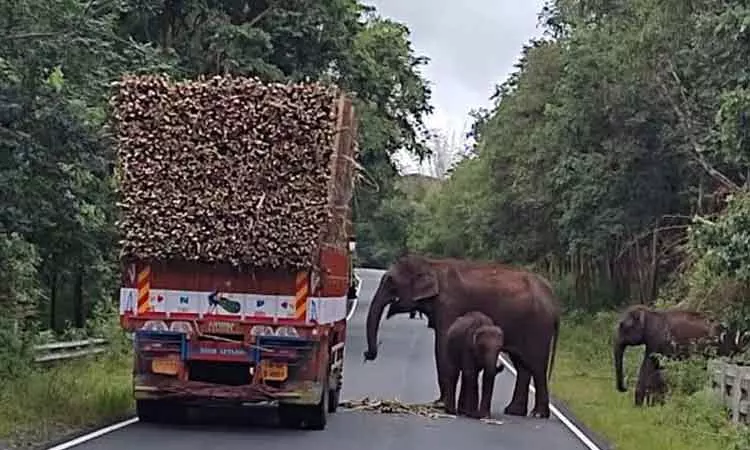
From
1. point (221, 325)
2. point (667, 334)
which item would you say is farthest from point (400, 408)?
point (667, 334)

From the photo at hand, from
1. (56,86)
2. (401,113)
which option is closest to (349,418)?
(56,86)

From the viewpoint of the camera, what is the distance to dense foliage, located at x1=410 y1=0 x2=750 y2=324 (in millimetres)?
25234

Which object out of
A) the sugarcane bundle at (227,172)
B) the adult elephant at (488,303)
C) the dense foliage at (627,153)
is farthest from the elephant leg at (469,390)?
the sugarcane bundle at (227,172)

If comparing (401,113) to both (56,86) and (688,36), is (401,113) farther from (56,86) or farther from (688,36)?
(56,86)

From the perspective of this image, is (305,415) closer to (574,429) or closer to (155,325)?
(155,325)

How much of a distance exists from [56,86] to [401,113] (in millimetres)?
29120

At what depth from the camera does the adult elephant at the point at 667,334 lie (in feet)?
81.1

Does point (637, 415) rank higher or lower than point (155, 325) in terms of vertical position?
lower

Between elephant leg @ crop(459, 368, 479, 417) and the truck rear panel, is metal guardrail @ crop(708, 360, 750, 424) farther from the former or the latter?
the truck rear panel

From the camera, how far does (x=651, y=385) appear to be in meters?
23.9

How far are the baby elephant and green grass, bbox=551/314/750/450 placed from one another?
4.73 feet

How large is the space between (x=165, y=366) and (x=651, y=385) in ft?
28.4

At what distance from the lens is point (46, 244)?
79.0 ft

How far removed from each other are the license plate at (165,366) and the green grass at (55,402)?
1.02m
